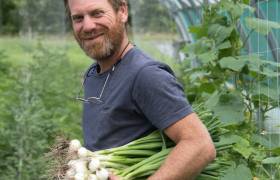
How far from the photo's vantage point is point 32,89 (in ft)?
20.9

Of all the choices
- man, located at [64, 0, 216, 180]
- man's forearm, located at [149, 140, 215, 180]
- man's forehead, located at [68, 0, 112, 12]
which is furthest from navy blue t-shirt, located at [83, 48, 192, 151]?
man's forehead, located at [68, 0, 112, 12]

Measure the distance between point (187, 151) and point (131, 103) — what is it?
0.30m

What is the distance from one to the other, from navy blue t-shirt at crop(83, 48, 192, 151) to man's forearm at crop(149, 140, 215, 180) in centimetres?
10

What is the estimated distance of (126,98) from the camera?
2.45m

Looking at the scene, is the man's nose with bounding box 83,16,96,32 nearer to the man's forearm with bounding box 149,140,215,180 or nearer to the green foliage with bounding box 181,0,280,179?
the man's forearm with bounding box 149,140,215,180

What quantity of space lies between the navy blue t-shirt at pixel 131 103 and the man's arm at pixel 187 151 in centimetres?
4

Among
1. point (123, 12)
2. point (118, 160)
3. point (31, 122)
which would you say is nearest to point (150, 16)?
point (31, 122)

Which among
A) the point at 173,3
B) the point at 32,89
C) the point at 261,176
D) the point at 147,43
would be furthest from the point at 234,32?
the point at 147,43

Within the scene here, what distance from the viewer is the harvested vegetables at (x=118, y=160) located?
244 centimetres

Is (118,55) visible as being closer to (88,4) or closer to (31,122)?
(88,4)

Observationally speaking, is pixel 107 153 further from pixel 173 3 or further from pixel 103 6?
pixel 173 3

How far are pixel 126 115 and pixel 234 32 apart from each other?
52.5 inches

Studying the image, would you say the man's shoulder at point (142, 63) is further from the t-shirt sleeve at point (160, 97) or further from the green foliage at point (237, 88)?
the green foliage at point (237, 88)

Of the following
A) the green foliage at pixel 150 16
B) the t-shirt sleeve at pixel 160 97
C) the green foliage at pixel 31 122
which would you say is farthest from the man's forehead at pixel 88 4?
the green foliage at pixel 150 16
